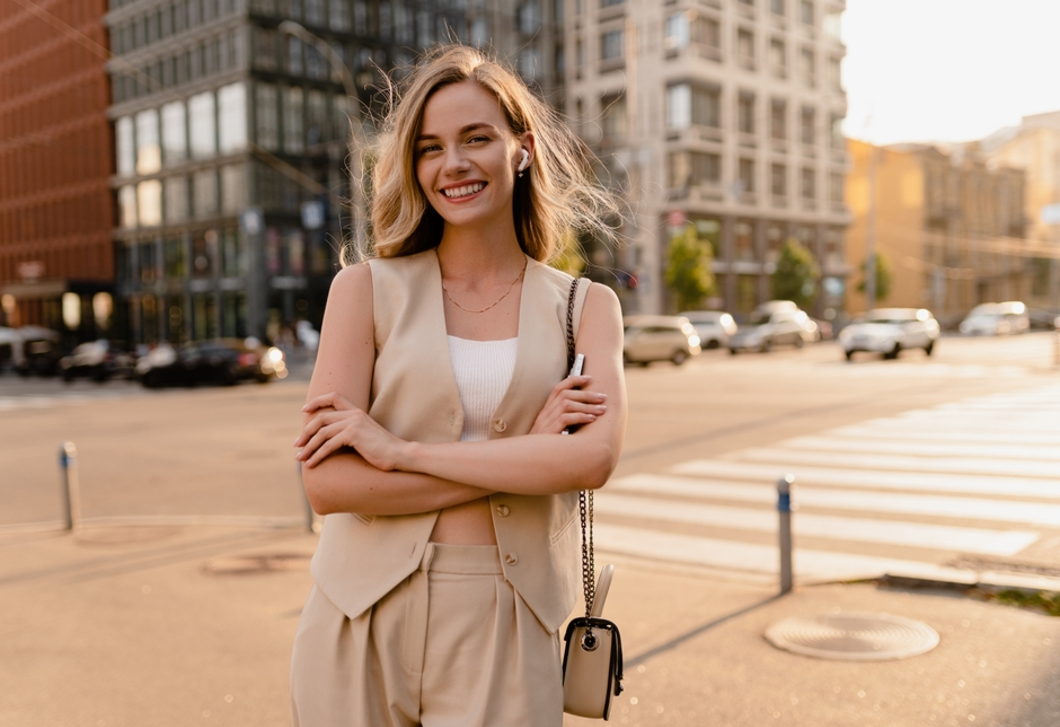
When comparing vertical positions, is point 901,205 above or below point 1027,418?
above

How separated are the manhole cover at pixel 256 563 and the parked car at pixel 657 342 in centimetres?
2491

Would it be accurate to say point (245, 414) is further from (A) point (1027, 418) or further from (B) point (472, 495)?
(B) point (472, 495)

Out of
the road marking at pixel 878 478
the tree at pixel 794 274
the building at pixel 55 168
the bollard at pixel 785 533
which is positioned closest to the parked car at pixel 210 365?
the road marking at pixel 878 478

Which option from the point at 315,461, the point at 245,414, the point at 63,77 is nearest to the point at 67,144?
the point at 63,77

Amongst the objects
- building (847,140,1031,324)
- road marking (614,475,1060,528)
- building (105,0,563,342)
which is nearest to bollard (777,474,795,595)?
road marking (614,475,1060,528)

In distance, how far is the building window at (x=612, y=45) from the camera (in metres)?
54.6

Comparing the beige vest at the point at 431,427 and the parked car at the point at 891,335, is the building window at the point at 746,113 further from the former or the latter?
the beige vest at the point at 431,427

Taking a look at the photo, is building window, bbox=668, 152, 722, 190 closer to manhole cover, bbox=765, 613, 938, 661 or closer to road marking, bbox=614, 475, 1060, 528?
Answer: road marking, bbox=614, 475, 1060, 528

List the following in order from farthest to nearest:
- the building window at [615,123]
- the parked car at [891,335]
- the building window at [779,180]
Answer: the building window at [779,180]
the building window at [615,123]
the parked car at [891,335]

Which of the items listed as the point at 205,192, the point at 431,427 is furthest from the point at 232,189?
the point at 431,427

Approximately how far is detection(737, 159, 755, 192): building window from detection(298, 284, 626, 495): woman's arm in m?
56.9

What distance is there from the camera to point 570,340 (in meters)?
2.19

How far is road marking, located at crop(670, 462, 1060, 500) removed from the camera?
29.1 feet

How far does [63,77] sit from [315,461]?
218 feet
